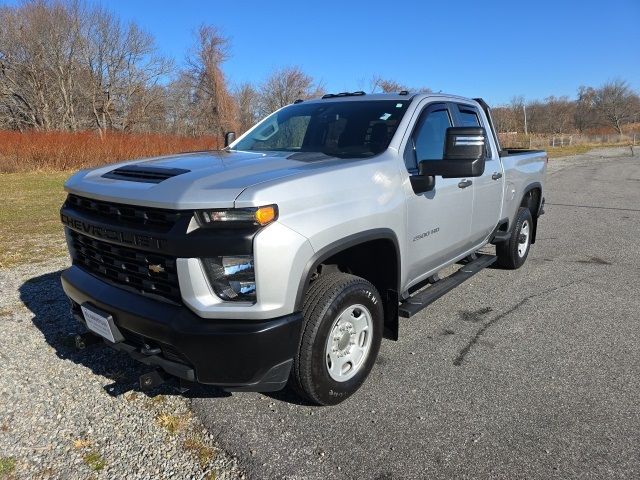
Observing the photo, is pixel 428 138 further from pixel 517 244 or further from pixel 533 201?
pixel 533 201

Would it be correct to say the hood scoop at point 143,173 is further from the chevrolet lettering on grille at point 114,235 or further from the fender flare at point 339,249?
the fender flare at point 339,249

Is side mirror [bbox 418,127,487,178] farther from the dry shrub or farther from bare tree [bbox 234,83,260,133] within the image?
bare tree [bbox 234,83,260,133]

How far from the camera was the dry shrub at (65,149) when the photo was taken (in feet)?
66.2

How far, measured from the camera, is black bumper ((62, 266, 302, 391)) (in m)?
2.38

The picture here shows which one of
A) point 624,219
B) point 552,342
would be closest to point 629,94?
point 624,219

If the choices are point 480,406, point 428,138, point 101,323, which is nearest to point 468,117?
point 428,138

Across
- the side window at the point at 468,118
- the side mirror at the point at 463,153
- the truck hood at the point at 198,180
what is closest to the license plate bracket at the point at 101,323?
the truck hood at the point at 198,180

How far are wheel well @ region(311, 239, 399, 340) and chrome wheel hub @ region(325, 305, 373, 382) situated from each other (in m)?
0.27

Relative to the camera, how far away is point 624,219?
9383mm

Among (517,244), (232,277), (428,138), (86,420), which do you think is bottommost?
(86,420)

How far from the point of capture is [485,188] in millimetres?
4551

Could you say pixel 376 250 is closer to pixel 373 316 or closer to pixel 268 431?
pixel 373 316

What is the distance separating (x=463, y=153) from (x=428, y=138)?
0.65 m

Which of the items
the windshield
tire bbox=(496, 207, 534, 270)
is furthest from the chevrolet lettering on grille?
tire bbox=(496, 207, 534, 270)
